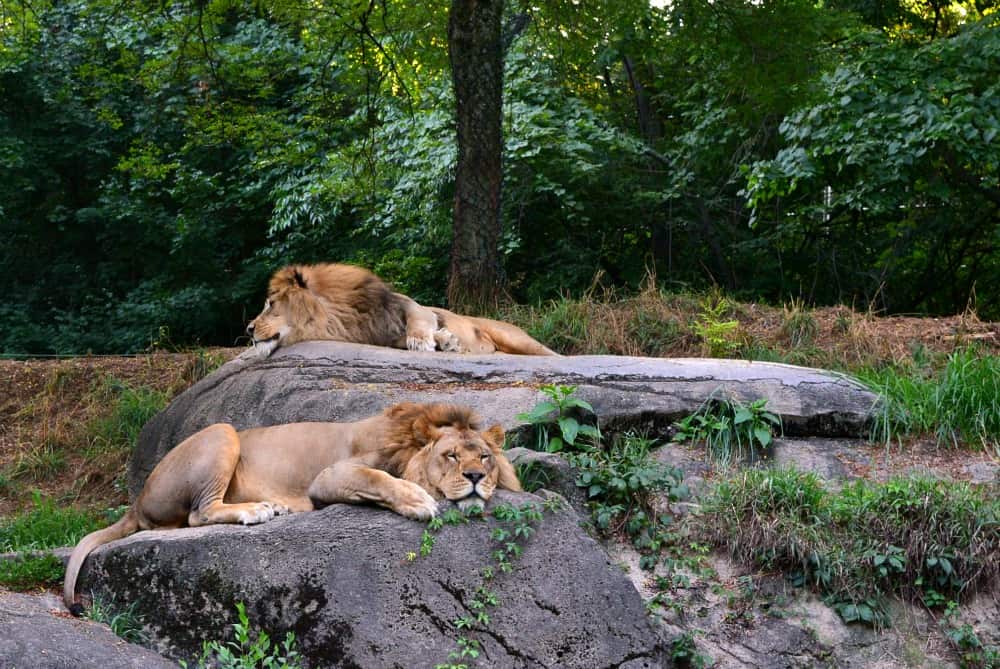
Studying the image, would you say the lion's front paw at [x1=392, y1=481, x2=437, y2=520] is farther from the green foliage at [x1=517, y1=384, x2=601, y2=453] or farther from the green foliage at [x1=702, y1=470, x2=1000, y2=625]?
the green foliage at [x1=702, y1=470, x2=1000, y2=625]

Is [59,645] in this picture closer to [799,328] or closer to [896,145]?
[799,328]

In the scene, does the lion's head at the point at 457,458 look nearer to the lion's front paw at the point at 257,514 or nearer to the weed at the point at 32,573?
the lion's front paw at the point at 257,514

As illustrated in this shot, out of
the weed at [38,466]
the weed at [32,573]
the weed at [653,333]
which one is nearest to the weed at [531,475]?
the weed at [32,573]

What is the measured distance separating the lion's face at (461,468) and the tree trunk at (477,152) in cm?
549

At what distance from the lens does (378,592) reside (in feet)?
15.9

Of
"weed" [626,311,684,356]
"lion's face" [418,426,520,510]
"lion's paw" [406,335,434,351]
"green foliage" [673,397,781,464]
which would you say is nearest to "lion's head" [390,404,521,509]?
"lion's face" [418,426,520,510]

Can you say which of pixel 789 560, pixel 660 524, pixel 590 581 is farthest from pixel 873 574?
pixel 590 581

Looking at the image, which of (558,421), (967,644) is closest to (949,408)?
(967,644)

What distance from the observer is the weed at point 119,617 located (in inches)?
194

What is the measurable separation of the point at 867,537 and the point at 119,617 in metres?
3.77

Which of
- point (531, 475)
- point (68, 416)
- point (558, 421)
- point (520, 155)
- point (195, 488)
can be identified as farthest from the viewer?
point (520, 155)

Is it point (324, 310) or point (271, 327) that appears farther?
point (324, 310)

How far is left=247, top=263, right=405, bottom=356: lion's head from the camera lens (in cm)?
845

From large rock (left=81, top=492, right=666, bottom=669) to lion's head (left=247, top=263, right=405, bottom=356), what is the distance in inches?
136
